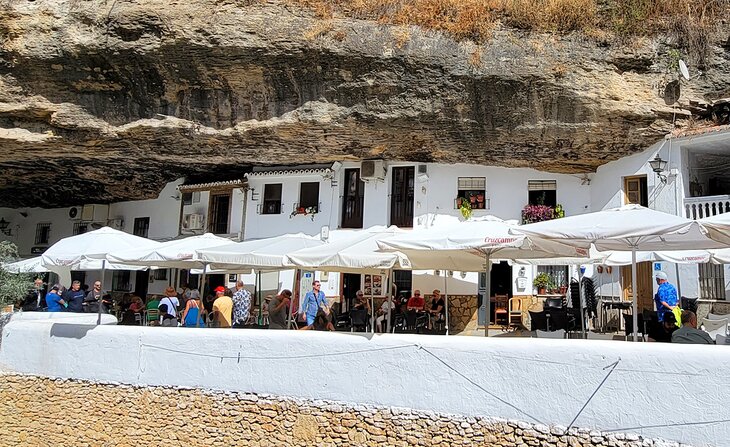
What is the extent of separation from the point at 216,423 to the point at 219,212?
12580 millimetres

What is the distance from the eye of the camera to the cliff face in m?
13.5

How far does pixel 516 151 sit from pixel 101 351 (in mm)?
11135

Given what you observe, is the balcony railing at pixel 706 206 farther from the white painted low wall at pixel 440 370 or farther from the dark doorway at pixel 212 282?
the dark doorway at pixel 212 282

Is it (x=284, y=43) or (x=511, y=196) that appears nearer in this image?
(x=284, y=43)

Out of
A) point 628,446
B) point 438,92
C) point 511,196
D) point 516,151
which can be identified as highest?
point 438,92

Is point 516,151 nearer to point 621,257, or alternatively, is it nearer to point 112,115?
point 621,257

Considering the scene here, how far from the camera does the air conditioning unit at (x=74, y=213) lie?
24797 millimetres

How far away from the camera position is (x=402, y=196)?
17.7 m

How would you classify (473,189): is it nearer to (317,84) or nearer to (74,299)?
(317,84)

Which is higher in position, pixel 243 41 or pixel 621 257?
pixel 243 41

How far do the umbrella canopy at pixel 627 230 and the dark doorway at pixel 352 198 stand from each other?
33.1 ft

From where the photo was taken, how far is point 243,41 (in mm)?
13594

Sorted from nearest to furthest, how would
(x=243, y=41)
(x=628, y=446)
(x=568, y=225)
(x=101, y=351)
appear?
(x=628, y=446), (x=568, y=225), (x=101, y=351), (x=243, y=41)

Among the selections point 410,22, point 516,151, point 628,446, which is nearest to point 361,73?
point 410,22
